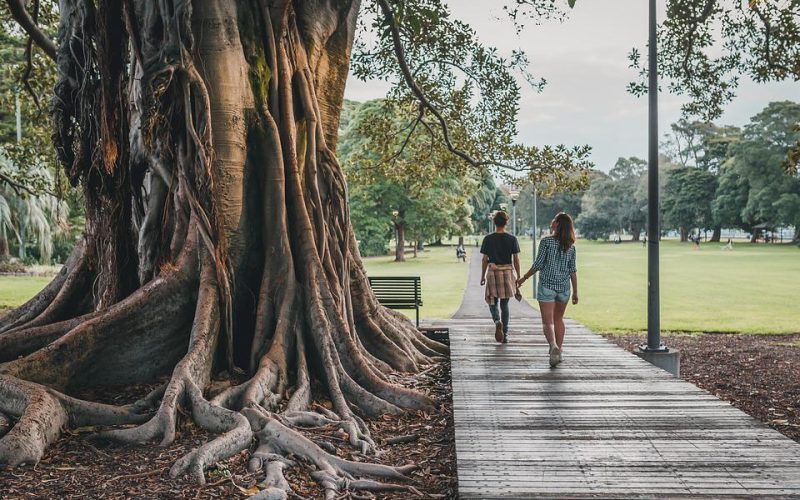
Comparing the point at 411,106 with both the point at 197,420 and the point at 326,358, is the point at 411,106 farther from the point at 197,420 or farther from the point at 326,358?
the point at 197,420

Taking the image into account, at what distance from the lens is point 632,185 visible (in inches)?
4195

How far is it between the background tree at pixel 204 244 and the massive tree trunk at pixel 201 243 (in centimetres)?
2

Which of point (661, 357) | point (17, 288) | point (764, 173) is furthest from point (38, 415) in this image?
point (764, 173)

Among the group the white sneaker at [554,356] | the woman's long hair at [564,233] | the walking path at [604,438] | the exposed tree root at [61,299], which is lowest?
the walking path at [604,438]

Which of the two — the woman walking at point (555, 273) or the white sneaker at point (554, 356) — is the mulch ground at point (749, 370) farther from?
the woman walking at point (555, 273)

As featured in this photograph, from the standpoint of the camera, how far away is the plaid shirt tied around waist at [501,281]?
9250mm

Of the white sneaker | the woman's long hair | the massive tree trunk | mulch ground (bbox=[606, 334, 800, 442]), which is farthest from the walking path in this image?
mulch ground (bbox=[606, 334, 800, 442])

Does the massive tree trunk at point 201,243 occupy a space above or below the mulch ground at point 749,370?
above

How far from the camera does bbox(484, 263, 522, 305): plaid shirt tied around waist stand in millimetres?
9250

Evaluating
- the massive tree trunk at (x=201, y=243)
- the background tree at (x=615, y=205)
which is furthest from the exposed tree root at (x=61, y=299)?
the background tree at (x=615, y=205)

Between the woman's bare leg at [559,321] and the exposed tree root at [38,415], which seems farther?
the woman's bare leg at [559,321]

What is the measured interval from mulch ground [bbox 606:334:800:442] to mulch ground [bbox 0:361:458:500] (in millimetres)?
4285

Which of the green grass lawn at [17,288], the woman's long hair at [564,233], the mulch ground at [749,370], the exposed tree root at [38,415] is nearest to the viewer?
the exposed tree root at [38,415]

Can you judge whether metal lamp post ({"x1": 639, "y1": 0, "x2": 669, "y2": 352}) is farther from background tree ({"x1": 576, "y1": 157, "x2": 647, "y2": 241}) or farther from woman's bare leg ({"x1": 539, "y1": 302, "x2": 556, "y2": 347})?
background tree ({"x1": 576, "y1": 157, "x2": 647, "y2": 241})
